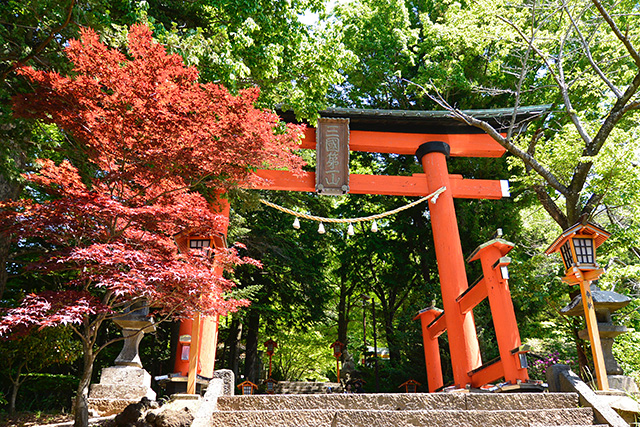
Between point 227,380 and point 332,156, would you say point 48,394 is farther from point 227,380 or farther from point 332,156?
point 332,156

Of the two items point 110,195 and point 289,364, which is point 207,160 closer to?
point 110,195

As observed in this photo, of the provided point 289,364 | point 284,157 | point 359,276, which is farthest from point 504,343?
point 289,364

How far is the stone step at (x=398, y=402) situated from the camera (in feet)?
13.0

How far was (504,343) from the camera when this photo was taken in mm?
6020

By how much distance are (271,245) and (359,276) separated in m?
5.20

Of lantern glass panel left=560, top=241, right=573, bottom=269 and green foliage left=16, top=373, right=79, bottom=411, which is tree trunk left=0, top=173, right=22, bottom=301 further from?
lantern glass panel left=560, top=241, right=573, bottom=269

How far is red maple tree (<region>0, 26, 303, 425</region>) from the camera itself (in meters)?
4.08

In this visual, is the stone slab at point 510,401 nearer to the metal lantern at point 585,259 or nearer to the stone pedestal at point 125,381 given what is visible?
the metal lantern at point 585,259

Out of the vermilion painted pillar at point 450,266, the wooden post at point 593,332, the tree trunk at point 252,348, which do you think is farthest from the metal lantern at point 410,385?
the wooden post at point 593,332

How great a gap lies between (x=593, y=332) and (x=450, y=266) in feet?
11.4

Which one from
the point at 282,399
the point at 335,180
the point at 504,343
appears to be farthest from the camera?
the point at 335,180

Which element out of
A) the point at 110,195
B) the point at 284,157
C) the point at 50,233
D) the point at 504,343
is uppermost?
the point at 284,157

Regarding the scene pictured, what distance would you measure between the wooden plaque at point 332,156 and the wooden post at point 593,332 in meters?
4.59

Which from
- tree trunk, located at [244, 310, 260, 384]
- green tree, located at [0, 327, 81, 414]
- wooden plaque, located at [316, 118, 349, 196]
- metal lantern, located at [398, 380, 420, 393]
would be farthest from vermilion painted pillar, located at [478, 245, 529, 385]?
tree trunk, located at [244, 310, 260, 384]
